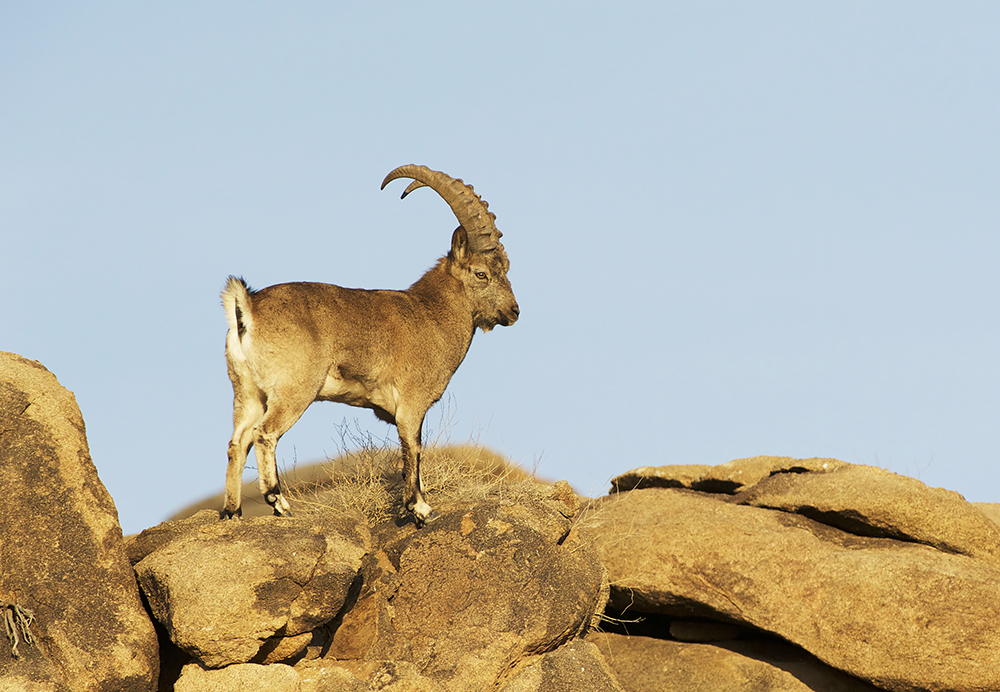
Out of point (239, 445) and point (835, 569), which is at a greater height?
point (239, 445)

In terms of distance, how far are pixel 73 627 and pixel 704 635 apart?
22.9 feet

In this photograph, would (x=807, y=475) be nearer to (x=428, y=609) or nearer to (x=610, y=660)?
(x=610, y=660)

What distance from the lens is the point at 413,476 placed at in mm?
9812

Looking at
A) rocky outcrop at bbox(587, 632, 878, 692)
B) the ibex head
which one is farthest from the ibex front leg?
rocky outcrop at bbox(587, 632, 878, 692)

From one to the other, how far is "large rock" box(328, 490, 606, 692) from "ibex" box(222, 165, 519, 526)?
0.49 meters

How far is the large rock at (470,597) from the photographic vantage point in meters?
9.04

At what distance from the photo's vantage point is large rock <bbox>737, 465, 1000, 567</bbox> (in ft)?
35.6

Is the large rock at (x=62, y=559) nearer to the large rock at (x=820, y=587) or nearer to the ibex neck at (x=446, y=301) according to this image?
the ibex neck at (x=446, y=301)

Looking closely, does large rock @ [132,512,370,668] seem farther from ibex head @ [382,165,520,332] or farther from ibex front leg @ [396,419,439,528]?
ibex head @ [382,165,520,332]

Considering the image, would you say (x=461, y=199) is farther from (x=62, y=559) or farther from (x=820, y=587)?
(x=820, y=587)

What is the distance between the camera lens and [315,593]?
8.31 meters

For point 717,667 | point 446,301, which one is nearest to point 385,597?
point 446,301

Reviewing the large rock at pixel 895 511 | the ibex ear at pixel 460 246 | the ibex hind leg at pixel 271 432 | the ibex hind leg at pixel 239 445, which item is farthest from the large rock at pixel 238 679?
the large rock at pixel 895 511

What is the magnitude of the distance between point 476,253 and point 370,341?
1.82m
